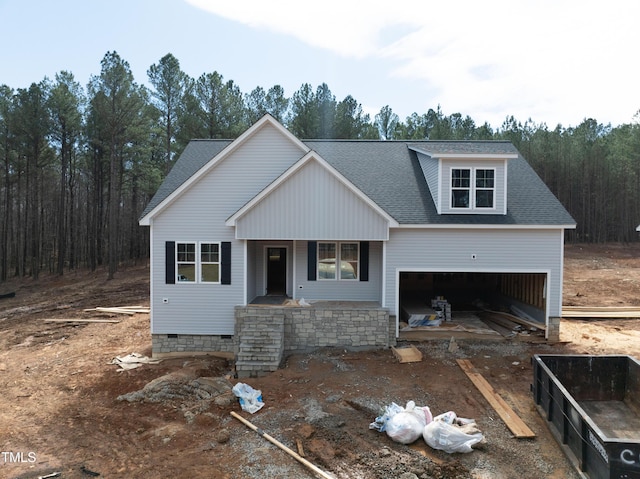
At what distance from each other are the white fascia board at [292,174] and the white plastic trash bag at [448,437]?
258 inches

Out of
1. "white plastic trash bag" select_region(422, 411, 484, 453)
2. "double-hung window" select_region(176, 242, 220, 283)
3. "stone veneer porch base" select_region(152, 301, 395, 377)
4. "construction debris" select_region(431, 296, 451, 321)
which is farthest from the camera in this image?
"construction debris" select_region(431, 296, 451, 321)

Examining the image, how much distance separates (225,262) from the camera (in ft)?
42.8

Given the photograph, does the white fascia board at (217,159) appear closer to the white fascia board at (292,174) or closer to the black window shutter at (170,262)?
the white fascia board at (292,174)

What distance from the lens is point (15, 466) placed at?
713 cm

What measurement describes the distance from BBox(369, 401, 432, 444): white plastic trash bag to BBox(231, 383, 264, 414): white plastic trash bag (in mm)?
2589

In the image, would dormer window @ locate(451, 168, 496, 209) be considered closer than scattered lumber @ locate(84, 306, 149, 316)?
Yes

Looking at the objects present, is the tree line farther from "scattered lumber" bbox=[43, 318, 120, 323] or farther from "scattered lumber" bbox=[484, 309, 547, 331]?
"scattered lumber" bbox=[484, 309, 547, 331]

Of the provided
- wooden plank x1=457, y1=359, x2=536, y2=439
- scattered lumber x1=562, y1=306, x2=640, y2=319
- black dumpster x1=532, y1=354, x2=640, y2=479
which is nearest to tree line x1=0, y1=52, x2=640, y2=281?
scattered lumber x1=562, y1=306, x2=640, y2=319

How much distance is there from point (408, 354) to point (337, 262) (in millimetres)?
3802

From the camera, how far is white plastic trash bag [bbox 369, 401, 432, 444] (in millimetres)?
7336

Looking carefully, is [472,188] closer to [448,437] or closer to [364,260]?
[364,260]

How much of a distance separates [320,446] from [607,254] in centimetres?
3584

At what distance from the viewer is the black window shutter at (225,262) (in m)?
13.0

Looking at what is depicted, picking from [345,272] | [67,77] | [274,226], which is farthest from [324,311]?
[67,77]
